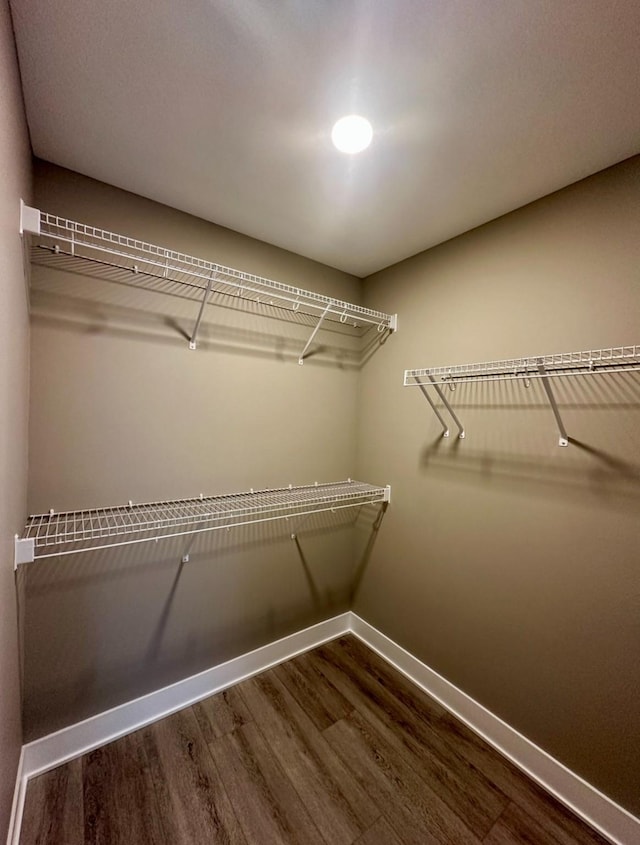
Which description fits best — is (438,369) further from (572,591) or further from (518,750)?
(518,750)

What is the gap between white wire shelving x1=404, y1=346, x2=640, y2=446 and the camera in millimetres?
1130

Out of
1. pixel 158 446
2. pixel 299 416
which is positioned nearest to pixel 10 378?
pixel 158 446

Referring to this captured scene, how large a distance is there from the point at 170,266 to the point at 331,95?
785 mm

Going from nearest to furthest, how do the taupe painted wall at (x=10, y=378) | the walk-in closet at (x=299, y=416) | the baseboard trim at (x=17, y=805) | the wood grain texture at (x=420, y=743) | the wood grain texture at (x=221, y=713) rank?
the taupe painted wall at (x=10, y=378)
the walk-in closet at (x=299, y=416)
the baseboard trim at (x=17, y=805)
the wood grain texture at (x=420, y=743)
the wood grain texture at (x=221, y=713)

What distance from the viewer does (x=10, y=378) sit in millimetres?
896

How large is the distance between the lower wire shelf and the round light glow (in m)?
1.45

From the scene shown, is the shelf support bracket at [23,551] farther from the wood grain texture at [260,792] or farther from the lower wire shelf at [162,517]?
the wood grain texture at [260,792]

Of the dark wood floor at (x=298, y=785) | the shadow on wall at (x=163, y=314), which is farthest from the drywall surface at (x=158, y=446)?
the dark wood floor at (x=298, y=785)

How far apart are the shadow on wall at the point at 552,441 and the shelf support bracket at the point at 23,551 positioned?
5.53 feet

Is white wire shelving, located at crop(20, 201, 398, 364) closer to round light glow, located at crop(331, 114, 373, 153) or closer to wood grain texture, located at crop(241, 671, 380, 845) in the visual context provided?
round light glow, located at crop(331, 114, 373, 153)

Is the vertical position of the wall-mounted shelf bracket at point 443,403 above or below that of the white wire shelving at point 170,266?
below

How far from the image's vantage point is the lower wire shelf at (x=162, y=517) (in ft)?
3.89

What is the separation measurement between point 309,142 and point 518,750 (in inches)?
99.2

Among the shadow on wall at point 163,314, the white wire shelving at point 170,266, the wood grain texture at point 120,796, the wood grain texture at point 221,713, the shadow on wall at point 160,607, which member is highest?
the white wire shelving at point 170,266
